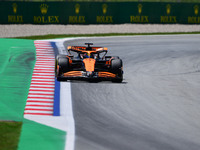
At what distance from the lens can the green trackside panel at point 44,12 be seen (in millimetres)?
27031

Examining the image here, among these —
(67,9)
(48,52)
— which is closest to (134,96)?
(48,52)

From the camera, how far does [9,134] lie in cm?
719

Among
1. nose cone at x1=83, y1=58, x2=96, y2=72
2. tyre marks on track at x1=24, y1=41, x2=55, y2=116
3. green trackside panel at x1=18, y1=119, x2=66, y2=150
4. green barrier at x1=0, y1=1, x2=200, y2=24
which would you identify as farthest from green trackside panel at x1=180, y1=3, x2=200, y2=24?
green trackside panel at x1=18, y1=119, x2=66, y2=150

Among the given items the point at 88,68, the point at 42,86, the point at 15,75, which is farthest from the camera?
the point at 15,75

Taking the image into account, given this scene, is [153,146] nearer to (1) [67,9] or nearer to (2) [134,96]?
(2) [134,96]

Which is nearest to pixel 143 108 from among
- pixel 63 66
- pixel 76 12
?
pixel 63 66

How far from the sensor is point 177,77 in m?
13.0

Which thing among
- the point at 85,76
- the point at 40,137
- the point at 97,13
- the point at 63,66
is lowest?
the point at 40,137

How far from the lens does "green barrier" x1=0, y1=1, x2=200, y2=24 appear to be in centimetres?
2694

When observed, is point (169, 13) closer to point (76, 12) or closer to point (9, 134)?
point (76, 12)

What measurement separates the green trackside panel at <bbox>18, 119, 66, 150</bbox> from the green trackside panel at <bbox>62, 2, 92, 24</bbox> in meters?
20.9

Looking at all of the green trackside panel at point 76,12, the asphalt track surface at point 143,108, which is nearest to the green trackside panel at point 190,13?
the green trackside panel at point 76,12

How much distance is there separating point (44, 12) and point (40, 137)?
21.5 metres

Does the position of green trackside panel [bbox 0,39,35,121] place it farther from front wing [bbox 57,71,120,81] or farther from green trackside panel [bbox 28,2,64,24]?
green trackside panel [bbox 28,2,64,24]
